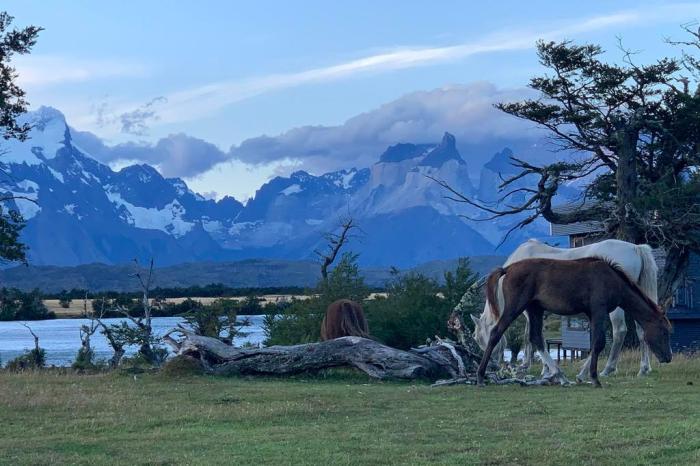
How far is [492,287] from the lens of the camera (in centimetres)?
1797

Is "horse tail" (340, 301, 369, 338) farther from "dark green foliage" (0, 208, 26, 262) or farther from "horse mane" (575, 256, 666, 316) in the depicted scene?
"dark green foliage" (0, 208, 26, 262)

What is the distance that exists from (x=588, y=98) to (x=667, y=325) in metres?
15.8

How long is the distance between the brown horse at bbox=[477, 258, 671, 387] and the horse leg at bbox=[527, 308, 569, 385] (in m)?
0.08

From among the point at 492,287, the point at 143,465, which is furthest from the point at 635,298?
the point at 143,465

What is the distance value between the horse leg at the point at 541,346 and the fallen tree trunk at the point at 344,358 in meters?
1.65

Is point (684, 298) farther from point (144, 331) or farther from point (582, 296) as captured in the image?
point (582, 296)

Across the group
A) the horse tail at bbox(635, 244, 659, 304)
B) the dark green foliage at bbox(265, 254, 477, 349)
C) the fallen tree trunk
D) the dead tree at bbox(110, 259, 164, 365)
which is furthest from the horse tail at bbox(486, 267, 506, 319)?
the dark green foliage at bbox(265, 254, 477, 349)

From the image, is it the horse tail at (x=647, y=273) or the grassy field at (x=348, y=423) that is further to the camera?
the horse tail at (x=647, y=273)

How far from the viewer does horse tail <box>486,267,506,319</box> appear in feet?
58.2

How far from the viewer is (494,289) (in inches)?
704

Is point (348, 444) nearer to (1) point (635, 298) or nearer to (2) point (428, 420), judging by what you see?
(2) point (428, 420)

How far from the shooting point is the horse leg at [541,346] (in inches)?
680

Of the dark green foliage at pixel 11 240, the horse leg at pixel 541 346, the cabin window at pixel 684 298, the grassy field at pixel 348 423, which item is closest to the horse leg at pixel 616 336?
the grassy field at pixel 348 423

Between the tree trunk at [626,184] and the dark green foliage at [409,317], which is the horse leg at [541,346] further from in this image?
the dark green foliage at [409,317]
